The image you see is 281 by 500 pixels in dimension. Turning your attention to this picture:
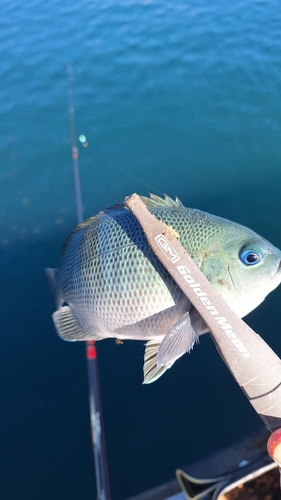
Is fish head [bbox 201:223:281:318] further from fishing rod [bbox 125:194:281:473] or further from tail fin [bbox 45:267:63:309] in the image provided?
tail fin [bbox 45:267:63:309]

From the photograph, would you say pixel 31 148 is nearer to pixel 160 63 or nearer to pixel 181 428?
pixel 160 63

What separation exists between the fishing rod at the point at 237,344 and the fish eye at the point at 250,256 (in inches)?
10.5

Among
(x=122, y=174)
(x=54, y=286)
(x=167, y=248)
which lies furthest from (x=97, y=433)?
(x=122, y=174)

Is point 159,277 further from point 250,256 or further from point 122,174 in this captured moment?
point 122,174

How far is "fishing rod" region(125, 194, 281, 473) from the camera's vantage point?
1645 mm

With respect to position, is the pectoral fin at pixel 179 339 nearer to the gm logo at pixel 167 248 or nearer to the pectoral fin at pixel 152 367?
the pectoral fin at pixel 152 367

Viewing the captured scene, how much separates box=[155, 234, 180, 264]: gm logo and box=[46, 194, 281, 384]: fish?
0.13 meters

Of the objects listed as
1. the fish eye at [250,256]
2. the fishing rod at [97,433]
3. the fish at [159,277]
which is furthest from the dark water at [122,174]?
the fish eye at [250,256]

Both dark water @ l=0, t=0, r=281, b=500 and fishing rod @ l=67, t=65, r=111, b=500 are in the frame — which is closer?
fishing rod @ l=67, t=65, r=111, b=500

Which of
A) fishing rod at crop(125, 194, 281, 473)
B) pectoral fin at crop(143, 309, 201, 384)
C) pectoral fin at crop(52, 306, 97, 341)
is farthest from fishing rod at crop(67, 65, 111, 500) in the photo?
fishing rod at crop(125, 194, 281, 473)

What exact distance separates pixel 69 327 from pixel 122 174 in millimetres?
2369

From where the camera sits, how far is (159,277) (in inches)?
76.2

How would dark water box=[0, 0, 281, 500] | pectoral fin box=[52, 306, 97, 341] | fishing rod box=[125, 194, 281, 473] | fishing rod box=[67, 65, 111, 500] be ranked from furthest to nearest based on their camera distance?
dark water box=[0, 0, 281, 500] < pectoral fin box=[52, 306, 97, 341] < fishing rod box=[67, 65, 111, 500] < fishing rod box=[125, 194, 281, 473]

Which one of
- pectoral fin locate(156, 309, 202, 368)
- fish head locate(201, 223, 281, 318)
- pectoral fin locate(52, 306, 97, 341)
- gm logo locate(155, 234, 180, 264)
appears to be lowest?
pectoral fin locate(52, 306, 97, 341)
